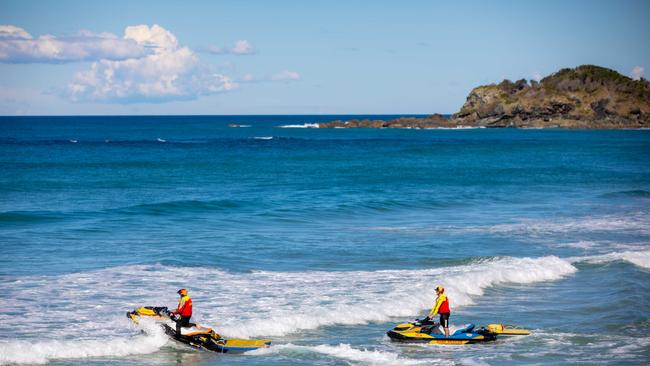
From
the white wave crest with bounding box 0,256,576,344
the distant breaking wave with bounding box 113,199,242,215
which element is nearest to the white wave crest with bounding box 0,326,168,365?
the white wave crest with bounding box 0,256,576,344

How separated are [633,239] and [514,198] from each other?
19176 mm

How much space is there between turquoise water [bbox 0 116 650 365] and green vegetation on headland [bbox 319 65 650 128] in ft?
368

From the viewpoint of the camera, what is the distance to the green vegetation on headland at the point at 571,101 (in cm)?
17825

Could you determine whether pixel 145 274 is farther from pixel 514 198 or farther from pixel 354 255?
pixel 514 198

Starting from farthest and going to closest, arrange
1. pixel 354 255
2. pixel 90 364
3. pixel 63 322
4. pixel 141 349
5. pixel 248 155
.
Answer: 1. pixel 248 155
2. pixel 354 255
3. pixel 63 322
4. pixel 141 349
5. pixel 90 364

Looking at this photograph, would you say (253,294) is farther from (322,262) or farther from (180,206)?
(180,206)

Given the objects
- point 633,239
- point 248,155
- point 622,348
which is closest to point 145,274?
point 622,348

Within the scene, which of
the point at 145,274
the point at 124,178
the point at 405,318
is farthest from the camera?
the point at 124,178

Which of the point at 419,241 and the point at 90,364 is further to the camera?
the point at 419,241

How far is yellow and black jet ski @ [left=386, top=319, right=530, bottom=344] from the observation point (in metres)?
23.1

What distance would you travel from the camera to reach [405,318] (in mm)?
26250

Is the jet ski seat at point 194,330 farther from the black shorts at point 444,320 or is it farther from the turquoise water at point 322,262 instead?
the black shorts at point 444,320

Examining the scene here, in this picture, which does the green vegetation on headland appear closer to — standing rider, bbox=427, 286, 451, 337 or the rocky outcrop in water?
the rocky outcrop in water

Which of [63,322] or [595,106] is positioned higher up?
[595,106]
